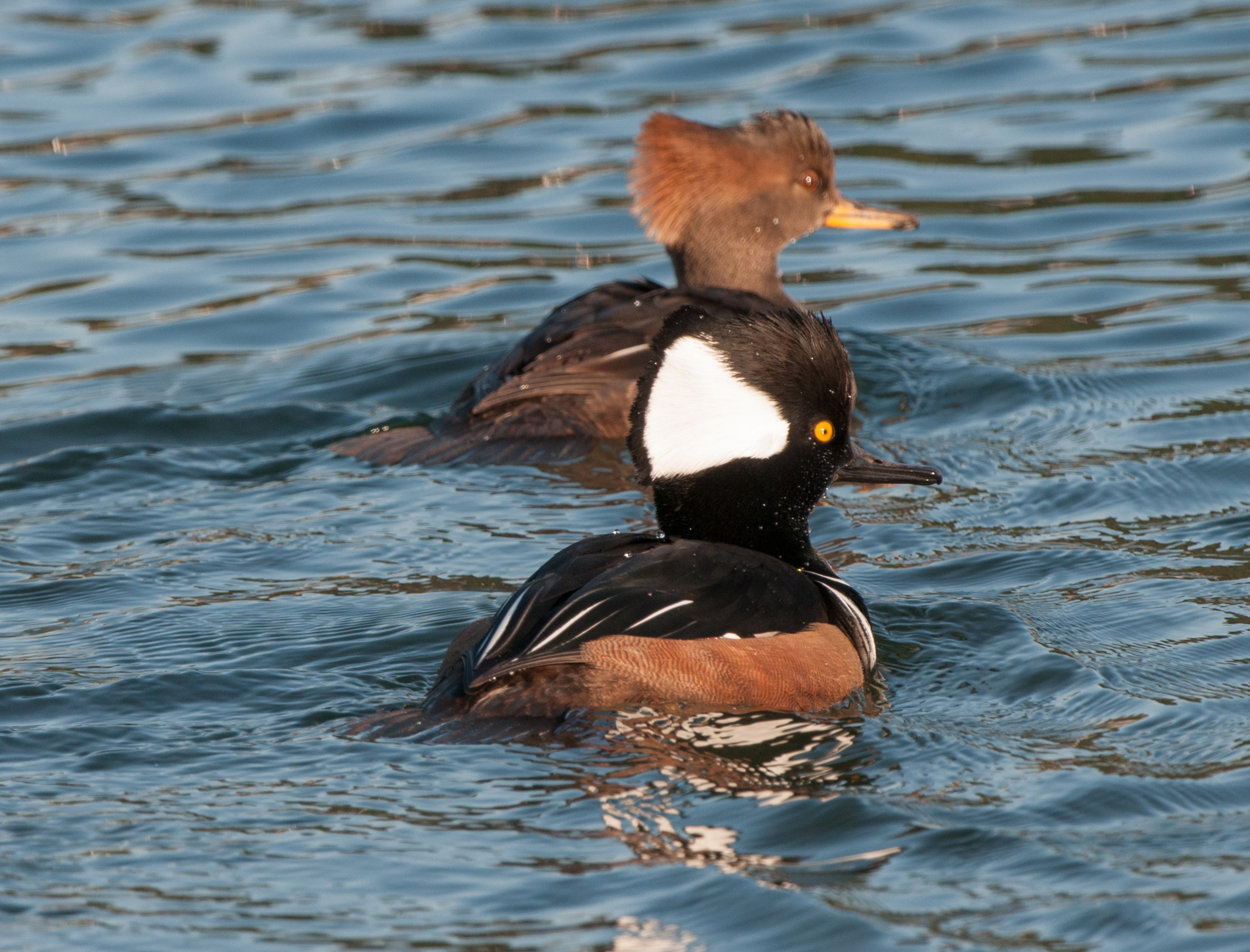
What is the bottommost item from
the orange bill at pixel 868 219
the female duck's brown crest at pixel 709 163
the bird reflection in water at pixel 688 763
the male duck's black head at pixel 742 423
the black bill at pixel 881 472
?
the bird reflection in water at pixel 688 763

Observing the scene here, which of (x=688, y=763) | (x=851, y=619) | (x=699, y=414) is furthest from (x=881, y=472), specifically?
(x=688, y=763)

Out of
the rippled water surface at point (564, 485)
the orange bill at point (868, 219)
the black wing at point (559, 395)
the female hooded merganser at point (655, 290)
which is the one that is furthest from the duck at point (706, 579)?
the orange bill at point (868, 219)

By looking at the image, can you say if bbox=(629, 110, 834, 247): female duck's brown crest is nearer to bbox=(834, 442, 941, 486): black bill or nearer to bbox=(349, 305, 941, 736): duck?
bbox=(834, 442, 941, 486): black bill

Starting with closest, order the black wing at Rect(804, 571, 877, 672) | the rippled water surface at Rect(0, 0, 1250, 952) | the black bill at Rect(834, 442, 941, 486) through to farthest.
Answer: the rippled water surface at Rect(0, 0, 1250, 952) → the black wing at Rect(804, 571, 877, 672) → the black bill at Rect(834, 442, 941, 486)

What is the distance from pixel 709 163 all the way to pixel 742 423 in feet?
12.2

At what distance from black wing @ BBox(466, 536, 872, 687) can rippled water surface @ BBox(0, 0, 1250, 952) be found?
280 millimetres

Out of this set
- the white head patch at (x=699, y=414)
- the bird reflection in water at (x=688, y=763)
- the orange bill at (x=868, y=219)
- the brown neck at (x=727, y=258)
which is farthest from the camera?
the orange bill at (x=868, y=219)

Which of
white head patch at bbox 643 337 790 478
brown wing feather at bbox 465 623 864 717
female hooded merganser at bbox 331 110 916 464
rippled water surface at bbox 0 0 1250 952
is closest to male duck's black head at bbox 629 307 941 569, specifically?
white head patch at bbox 643 337 790 478

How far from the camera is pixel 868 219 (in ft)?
31.2

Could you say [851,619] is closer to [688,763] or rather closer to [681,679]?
[681,679]

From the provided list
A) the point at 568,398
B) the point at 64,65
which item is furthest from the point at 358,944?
the point at 64,65

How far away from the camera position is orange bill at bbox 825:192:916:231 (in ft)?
30.8

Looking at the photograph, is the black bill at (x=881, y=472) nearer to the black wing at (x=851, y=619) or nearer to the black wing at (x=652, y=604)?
the black wing at (x=851, y=619)

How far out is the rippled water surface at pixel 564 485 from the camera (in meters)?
4.07
